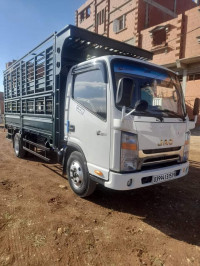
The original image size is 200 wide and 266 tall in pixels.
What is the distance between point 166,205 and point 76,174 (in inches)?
69.4

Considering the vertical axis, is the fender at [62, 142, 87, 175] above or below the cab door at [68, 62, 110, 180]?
below

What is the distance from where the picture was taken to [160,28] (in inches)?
603

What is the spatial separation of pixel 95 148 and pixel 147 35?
16.8 metres

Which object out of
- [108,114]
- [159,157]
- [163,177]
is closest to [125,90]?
[108,114]

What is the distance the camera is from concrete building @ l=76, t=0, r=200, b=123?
14094 mm

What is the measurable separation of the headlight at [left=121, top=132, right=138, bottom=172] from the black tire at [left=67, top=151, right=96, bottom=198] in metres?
0.83

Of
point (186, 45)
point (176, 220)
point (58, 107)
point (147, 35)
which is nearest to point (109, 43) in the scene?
point (58, 107)

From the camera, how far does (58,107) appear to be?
3996 millimetres

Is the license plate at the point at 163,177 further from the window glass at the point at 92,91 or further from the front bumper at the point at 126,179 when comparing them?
the window glass at the point at 92,91

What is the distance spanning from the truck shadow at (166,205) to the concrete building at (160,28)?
409 inches

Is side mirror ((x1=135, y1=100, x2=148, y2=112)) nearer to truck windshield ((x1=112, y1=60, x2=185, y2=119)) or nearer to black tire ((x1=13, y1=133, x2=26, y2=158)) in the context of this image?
truck windshield ((x1=112, y1=60, x2=185, y2=119))

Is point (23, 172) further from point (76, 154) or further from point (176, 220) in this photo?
point (176, 220)

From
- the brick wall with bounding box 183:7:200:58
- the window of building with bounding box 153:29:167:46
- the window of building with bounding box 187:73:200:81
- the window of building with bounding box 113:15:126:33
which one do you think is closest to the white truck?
the window of building with bounding box 187:73:200:81

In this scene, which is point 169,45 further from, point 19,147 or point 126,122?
point 126,122
